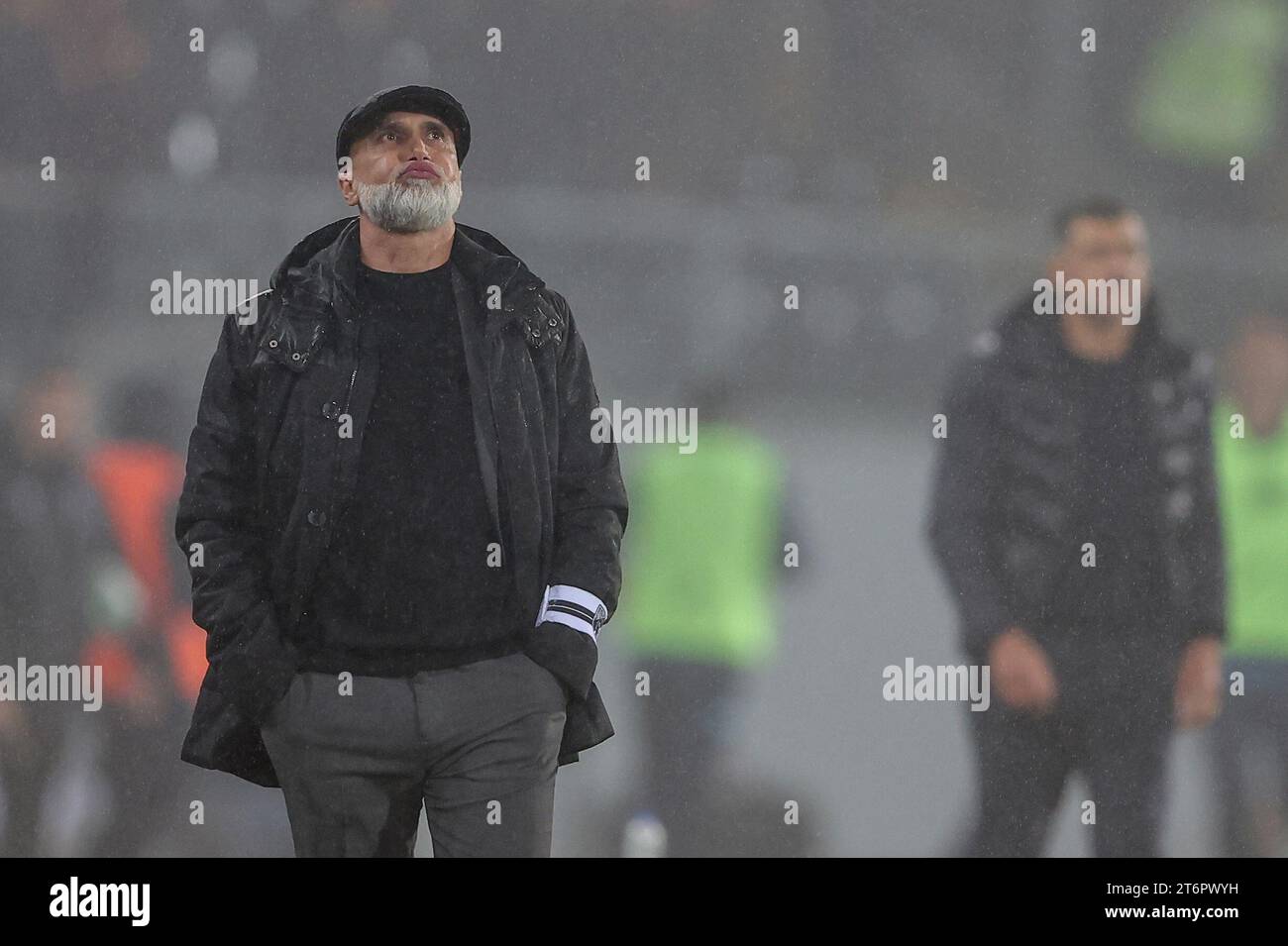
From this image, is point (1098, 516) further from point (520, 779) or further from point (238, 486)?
point (238, 486)

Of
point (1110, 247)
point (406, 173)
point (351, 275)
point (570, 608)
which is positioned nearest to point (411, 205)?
point (406, 173)

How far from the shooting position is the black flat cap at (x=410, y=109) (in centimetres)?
388

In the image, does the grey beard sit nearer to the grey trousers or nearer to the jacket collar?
the jacket collar

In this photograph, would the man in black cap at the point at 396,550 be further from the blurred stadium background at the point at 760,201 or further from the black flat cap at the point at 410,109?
the blurred stadium background at the point at 760,201

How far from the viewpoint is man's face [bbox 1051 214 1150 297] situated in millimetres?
4457

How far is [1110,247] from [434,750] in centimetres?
225

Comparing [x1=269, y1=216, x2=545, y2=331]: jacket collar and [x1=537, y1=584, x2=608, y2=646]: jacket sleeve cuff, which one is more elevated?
[x1=269, y1=216, x2=545, y2=331]: jacket collar

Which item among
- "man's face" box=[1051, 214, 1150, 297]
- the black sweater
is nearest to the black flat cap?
the black sweater

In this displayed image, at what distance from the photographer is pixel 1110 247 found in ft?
14.7

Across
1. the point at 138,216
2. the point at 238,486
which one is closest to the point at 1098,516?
the point at 238,486

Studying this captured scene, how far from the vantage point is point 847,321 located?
4.43m

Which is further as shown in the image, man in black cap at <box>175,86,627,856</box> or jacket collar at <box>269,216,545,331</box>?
jacket collar at <box>269,216,545,331</box>

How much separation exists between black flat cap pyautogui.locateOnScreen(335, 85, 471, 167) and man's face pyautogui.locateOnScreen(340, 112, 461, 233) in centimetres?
1

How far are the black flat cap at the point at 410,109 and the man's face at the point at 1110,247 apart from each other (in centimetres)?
166
